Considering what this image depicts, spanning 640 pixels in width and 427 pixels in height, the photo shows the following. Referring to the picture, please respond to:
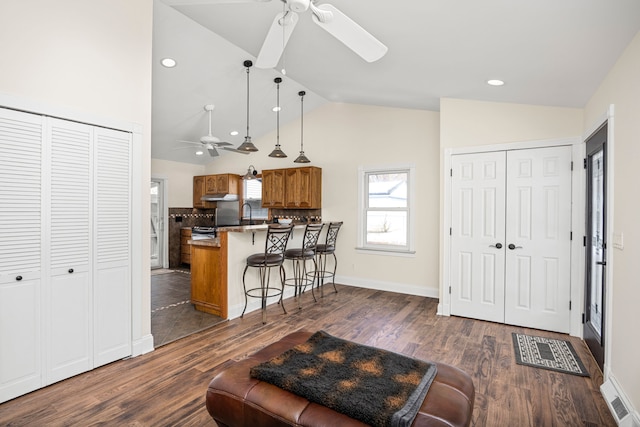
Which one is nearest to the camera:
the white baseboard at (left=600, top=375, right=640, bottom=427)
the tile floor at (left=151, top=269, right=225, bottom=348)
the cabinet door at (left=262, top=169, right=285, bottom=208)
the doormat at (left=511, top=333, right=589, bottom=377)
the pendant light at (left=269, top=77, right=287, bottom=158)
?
the white baseboard at (left=600, top=375, right=640, bottom=427)

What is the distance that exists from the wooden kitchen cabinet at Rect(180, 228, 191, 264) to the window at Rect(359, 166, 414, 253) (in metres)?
3.97

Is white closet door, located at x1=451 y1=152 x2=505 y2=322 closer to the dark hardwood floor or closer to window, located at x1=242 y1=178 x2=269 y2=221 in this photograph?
the dark hardwood floor

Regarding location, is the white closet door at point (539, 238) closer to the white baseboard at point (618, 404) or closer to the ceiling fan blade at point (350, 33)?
the white baseboard at point (618, 404)

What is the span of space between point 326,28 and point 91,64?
197 cm

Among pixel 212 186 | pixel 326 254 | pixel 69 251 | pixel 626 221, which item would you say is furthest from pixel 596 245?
pixel 212 186

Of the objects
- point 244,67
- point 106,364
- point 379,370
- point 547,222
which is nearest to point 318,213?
→ point 244,67

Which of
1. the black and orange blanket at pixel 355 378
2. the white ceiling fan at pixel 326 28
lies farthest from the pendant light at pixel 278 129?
the black and orange blanket at pixel 355 378

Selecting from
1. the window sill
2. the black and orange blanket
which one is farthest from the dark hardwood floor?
the window sill

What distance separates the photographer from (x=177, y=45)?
149 inches

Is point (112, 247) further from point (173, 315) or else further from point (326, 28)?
point (326, 28)

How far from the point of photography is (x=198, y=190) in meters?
7.70

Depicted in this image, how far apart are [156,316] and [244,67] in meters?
3.40

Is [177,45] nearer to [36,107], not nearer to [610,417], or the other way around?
[36,107]

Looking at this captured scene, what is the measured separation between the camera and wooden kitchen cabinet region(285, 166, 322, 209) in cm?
594
